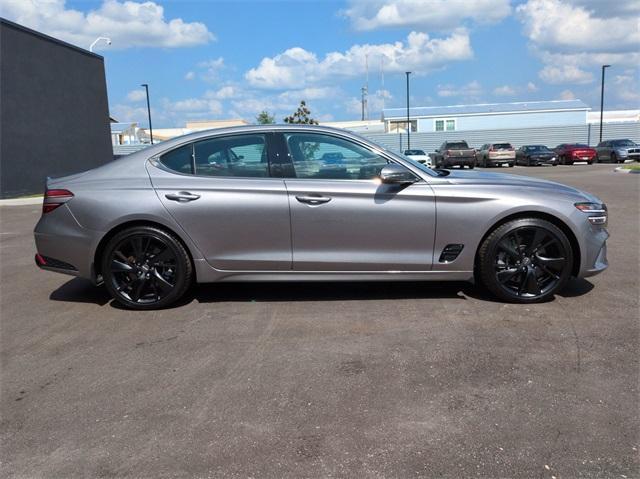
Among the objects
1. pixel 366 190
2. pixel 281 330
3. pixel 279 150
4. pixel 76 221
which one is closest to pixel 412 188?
pixel 366 190

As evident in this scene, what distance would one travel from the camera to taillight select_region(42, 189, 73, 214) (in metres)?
4.85

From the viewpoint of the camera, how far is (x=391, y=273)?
473 centimetres

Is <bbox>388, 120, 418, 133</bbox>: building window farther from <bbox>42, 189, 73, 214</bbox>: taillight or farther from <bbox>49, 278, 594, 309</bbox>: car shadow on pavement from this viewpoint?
<bbox>42, 189, 73, 214</bbox>: taillight

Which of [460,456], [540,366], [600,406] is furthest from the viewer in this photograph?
[540,366]

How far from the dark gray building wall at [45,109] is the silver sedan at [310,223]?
16123mm

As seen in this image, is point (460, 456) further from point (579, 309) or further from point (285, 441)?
point (579, 309)

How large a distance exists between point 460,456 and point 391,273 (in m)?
2.28

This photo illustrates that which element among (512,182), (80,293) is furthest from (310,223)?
(80,293)

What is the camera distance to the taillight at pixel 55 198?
485cm

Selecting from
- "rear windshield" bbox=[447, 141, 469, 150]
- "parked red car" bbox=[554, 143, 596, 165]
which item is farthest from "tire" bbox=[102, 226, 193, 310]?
"parked red car" bbox=[554, 143, 596, 165]

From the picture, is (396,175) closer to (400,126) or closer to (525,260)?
(525,260)

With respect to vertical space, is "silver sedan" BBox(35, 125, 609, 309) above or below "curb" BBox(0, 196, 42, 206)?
above

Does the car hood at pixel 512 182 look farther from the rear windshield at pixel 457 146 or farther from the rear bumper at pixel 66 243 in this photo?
the rear windshield at pixel 457 146

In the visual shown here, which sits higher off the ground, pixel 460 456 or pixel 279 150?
pixel 279 150
